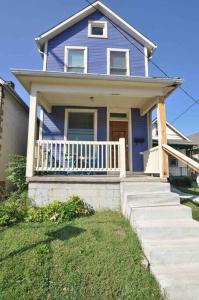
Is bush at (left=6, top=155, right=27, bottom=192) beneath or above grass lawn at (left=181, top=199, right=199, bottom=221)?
above

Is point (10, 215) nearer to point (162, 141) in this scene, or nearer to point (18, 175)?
point (18, 175)

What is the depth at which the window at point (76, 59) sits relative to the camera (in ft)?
31.0

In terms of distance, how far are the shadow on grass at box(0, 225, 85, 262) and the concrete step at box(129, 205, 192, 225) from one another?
3.56ft

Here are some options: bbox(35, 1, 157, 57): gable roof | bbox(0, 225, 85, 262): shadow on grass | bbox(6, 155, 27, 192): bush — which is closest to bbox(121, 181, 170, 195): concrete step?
bbox(0, 225, 85, 262): shadow on grass

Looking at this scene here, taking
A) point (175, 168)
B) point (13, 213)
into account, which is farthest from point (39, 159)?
point (175, 168)

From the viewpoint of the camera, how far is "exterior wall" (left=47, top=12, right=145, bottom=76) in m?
9.54

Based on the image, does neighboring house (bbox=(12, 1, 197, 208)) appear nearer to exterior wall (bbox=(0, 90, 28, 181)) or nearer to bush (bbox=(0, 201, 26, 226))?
bush (bbox=(0, 201, 26, 226))

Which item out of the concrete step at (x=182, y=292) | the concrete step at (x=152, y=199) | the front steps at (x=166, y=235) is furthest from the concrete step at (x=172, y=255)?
the concrete step at (x=152, y=199)

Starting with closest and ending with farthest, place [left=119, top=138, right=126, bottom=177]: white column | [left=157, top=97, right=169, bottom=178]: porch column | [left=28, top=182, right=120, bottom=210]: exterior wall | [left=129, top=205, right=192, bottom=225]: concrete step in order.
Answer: [left=129, top=205, right=192, bottom=225]: concrete step → [left=28, top=182, right=120, bottom=210]: exterior wall → [left=119, top=138, right=126, bottom=177]: white column → [left=157, top=97, right=169, bottom=178]: porch column

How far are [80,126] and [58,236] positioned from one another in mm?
5492

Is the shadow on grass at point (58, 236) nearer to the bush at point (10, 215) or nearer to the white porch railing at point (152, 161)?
the bush at point (10, 215)

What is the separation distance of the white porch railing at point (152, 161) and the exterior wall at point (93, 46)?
386cm

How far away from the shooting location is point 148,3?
8.48m

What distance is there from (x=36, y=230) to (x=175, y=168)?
14.6 metres
